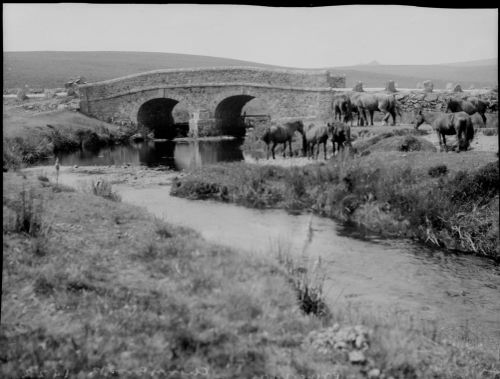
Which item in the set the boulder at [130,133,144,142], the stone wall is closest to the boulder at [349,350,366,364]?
the boulder at [130,133,144,142]

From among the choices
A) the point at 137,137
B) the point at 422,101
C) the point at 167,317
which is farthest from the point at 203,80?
the point at 167,317

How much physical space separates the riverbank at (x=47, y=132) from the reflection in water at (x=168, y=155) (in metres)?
0.23

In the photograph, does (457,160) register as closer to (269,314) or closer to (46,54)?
(269,314)

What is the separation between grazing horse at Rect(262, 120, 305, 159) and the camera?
352 inches

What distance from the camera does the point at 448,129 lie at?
10.6m

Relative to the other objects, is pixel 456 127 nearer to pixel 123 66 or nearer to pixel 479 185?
pixel 479 185

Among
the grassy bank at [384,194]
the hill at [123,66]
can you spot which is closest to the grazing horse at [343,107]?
the grassy bank at [384,194]

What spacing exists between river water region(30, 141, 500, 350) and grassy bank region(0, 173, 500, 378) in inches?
14.8

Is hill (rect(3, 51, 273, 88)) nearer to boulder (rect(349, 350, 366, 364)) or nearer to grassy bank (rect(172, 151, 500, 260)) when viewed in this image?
grassy bank (rect(172, 151, 500, 260))

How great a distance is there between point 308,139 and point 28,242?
530 cm

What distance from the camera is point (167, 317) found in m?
4.95

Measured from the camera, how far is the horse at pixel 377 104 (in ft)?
48.8

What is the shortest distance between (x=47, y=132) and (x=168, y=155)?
204 cm

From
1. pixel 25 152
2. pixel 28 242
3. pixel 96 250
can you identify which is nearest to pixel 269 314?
pixel 96 250
